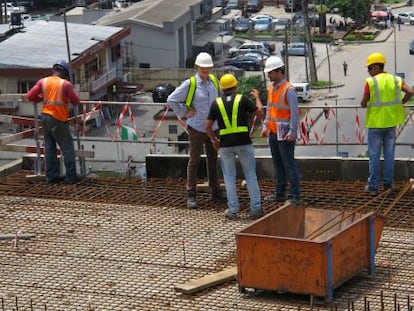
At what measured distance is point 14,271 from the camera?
12.0m

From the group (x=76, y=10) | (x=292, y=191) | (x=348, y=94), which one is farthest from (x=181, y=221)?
(x=76, y=10)

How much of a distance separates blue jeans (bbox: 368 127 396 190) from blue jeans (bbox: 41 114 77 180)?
149 inches

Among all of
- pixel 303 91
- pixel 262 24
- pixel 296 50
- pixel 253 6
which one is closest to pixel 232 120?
pixel 303 91

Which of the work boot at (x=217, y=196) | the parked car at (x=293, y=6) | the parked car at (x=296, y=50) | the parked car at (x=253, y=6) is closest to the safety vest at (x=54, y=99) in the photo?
the work boot at (x=217, y=196)

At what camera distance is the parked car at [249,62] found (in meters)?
74.6

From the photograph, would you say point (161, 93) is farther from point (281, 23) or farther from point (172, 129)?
point (281, 23)

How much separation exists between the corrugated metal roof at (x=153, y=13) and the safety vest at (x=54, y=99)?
2345 inches

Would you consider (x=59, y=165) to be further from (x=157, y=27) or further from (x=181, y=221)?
(x=157, y=27)

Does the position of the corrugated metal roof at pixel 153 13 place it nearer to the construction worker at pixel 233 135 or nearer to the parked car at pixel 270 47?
the parked car at pixel 270 47

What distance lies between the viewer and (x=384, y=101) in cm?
1390

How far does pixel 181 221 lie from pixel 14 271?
7.62 feet

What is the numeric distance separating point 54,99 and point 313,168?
3.40m

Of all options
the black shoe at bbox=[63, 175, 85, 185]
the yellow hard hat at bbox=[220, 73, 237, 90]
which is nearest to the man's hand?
the yellow hard hat at bbox=[220, 73, 237, 90]

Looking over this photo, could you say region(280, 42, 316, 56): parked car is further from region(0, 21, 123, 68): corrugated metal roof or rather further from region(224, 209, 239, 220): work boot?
→ region(224, 209, 239, 220): work boot
